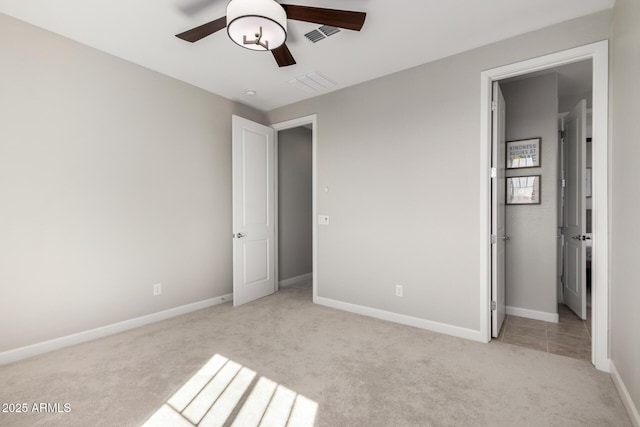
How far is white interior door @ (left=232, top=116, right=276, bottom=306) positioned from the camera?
3816 mm

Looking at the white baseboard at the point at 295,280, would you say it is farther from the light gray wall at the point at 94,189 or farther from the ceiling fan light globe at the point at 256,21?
the ceiling fan light globe at the point at 256,21

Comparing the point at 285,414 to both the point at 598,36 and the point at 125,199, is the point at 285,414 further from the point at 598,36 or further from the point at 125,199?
the point at 598,36

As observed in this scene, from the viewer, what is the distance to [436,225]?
300cm

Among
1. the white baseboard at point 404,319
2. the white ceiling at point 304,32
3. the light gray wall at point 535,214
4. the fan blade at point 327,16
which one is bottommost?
the white baseboard at point 404,319

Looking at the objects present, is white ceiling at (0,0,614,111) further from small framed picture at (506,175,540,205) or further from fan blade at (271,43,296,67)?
small framed picture at (506,175,540,205)

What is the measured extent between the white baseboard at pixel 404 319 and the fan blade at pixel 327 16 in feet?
8.98

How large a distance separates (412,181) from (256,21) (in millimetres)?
2103

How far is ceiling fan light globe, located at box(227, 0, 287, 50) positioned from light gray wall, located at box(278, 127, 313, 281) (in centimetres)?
295

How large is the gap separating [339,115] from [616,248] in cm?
287

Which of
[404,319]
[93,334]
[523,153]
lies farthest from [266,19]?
[523,153]

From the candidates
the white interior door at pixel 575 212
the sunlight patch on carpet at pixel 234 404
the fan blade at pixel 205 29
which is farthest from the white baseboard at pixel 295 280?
the white interior door at pixel 575 212

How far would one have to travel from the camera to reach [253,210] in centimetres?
406

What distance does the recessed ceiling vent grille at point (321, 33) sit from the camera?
2428mm

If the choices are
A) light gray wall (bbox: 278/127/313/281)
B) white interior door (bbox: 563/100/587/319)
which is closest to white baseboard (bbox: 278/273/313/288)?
light gray wall (bbox: 278/127/313/281)
